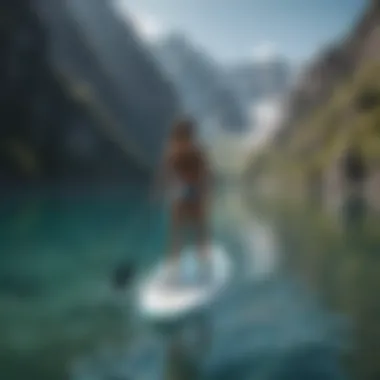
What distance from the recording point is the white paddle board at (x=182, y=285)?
2.52m

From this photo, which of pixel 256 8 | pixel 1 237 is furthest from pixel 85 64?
pixel 1 237

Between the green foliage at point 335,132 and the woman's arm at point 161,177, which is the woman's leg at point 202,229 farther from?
the green foliage at point 335,132

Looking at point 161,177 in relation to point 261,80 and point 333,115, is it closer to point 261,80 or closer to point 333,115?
point 261,80

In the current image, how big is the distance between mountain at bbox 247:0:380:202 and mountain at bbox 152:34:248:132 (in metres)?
0.28

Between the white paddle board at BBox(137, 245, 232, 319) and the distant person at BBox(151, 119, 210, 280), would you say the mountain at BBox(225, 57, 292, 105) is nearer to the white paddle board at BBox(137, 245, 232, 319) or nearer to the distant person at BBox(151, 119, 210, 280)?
the distant person at BBox(151, 119, 210, 280)

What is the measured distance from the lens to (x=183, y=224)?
8.56 feet

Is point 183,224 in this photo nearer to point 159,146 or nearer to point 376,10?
point 159,146

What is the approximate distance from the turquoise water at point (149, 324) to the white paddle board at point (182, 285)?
50mm

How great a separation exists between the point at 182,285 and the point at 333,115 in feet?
4.33

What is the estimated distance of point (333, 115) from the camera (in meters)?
3.30

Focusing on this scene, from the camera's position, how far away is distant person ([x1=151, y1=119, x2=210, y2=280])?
2.54m

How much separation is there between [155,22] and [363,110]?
3.20ft

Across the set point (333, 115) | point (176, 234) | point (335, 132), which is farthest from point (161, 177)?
point (335, 132)

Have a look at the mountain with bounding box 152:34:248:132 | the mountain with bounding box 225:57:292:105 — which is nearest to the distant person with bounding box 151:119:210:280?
the mountain with bounding box 152:34:248:132
